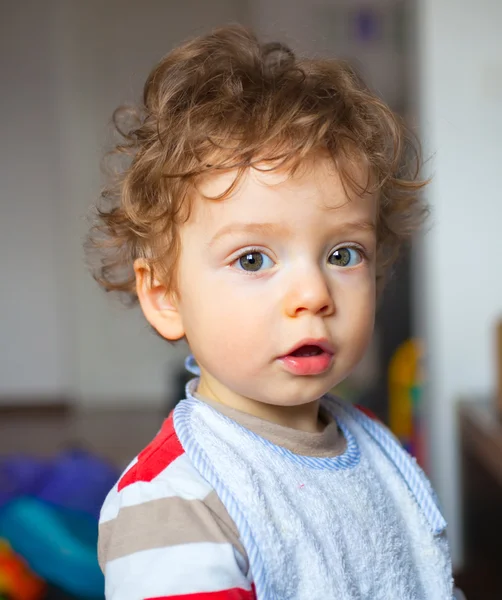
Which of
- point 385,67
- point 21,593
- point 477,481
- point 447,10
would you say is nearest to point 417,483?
point 477,481

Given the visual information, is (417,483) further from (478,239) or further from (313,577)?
(478,239)

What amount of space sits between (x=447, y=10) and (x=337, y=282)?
1530 mm

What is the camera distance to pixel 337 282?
77cm

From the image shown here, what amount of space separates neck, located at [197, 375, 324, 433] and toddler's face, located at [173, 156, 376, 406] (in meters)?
0.03

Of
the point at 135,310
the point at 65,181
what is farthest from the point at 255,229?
the point at 65,181

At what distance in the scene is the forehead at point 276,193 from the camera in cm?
73

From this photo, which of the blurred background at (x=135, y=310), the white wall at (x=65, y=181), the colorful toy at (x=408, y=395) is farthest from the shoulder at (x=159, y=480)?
the white wall at (x=65, y=181)

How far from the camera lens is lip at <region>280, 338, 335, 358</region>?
738 mm

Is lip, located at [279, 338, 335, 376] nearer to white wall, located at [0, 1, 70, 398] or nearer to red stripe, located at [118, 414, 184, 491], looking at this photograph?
red stripe, located at [118, 414, 184, 491]

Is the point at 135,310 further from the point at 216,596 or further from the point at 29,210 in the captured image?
the point at 216,596

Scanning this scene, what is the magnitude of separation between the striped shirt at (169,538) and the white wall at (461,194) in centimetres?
146

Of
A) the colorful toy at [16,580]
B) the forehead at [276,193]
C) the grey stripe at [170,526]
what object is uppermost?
the forehead at [276,193]

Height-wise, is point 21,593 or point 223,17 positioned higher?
point 223,17

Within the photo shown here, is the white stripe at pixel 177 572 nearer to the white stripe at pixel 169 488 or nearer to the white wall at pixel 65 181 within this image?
the white stripe at pixel 169 488
